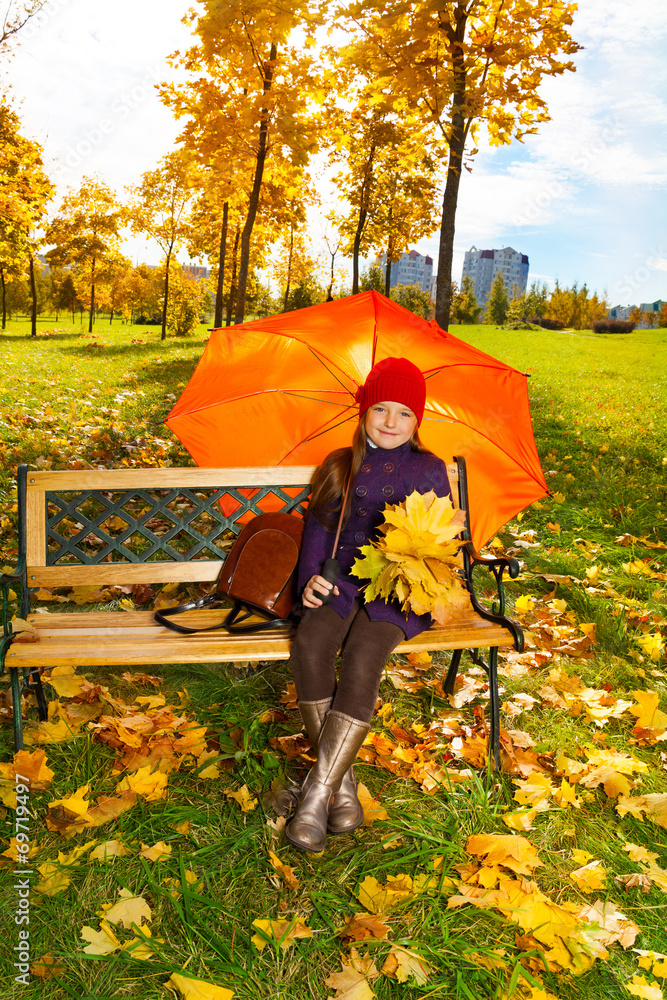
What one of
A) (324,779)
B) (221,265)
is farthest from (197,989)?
(221,265)

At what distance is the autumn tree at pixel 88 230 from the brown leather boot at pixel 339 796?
2905 cm

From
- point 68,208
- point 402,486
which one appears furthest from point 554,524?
point 68,208

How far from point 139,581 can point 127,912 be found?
1511mm

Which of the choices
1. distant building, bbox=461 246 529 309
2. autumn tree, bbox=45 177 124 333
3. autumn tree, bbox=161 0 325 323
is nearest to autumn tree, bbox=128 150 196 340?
autumn tree, bbox=45 177 124 333

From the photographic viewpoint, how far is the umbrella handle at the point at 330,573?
2670 millimetres

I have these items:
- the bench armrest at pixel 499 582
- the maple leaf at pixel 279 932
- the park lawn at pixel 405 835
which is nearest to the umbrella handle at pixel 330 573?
the bench armrest at pixel 499 582

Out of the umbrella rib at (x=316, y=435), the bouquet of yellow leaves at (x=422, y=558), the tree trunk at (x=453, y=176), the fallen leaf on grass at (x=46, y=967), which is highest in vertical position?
the tree trunk at (x=453, y=176)

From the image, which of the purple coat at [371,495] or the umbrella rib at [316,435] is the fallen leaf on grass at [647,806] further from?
the umbrella rib at [316,435]

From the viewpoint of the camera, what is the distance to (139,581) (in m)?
3.14

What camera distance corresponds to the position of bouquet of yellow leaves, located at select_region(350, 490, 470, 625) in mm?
2361

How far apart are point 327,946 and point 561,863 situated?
0.93 metres

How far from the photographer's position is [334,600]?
8.84 ft

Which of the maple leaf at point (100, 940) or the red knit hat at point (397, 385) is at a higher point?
the red knit hat at point (397, 385)

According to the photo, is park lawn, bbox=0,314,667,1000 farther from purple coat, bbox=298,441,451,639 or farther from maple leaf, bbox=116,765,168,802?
purple coat, bbox=298,441,451,639
